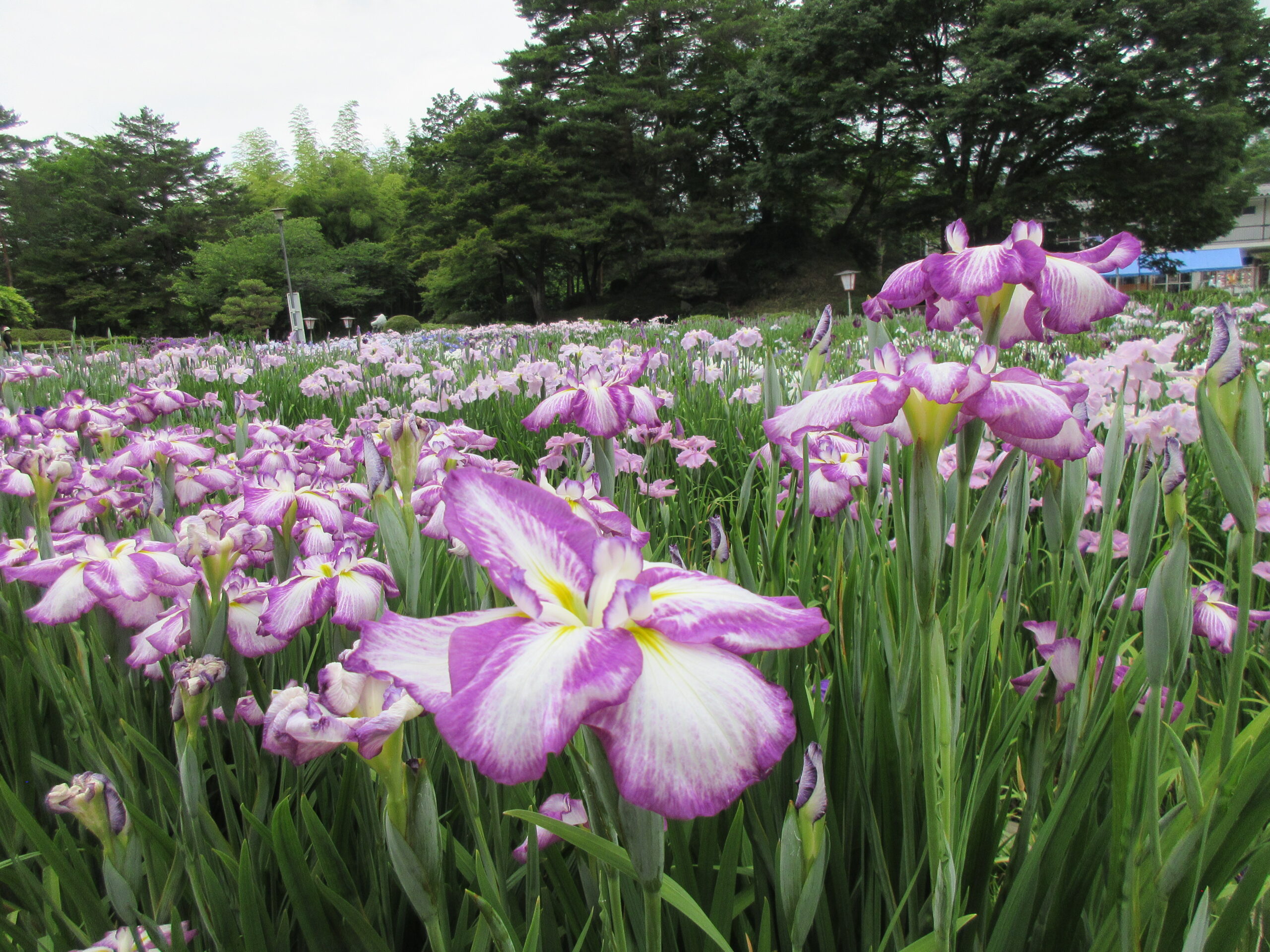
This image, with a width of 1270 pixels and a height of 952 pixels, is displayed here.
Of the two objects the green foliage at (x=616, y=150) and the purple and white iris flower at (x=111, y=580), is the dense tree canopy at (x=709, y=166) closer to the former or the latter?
the green foliage at (x=616, y=150)

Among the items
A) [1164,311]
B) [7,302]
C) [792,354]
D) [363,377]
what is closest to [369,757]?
[363,377]

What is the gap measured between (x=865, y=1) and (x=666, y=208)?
1079 cm

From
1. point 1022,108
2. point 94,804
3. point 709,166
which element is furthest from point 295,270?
point 94,804

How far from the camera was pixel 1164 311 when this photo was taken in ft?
28.6

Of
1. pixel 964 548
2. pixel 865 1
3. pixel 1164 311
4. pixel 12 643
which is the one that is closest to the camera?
pixel 964 548

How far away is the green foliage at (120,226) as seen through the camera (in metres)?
37.6

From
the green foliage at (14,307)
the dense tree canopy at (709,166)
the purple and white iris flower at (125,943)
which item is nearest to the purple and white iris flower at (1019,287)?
the purple and white iris flower at (125,943)

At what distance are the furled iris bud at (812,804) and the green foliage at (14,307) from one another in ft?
71.8

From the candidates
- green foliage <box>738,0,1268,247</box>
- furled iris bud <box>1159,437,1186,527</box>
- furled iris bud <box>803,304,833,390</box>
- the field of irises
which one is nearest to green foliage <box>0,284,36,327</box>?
the field of irises

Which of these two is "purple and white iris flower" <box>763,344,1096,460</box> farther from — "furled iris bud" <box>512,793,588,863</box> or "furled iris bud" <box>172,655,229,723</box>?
"furled iris bud" <box>172,655,229,723</box>

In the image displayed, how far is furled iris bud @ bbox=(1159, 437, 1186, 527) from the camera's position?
876 mm

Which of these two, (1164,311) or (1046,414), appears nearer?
(1046,414)

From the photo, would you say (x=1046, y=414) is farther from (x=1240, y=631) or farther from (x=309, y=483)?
(x=309, y=483)

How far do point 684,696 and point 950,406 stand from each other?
0.39 m
